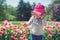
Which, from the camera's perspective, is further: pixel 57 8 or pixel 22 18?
pixel 57 8

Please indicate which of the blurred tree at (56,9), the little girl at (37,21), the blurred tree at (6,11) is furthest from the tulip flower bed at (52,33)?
the blurred tree at (56,9)

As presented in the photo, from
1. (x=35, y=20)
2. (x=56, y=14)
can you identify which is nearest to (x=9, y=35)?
(x=35, y=20)

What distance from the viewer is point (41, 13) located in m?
4.65

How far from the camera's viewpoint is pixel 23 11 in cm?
1142

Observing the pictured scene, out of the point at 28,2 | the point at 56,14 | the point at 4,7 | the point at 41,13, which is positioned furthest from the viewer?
the point at 56,14

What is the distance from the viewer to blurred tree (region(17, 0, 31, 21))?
11202mm

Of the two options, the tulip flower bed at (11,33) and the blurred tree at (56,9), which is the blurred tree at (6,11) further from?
the tulip flower bed at (11,33)

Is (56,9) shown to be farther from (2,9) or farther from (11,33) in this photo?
(11,33)

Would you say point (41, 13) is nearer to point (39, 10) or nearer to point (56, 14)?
point (39, 10)

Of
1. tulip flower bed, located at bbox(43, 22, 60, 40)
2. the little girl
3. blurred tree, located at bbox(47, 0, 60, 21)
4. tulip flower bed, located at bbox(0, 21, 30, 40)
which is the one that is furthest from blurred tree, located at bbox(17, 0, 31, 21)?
the little girl

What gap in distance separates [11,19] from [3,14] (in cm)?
68

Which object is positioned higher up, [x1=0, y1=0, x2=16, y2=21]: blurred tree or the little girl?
the little girl

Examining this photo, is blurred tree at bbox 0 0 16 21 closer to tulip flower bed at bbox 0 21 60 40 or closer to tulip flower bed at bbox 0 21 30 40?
tulip flower bed at bbox 0 21 60 40

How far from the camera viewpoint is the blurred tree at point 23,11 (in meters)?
11.2
